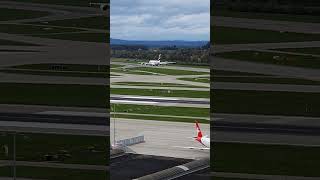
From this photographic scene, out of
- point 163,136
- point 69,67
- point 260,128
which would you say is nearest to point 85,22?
point 69,67

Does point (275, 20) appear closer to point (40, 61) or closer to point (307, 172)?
point (307, 172)

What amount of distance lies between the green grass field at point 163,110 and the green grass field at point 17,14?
1992cm

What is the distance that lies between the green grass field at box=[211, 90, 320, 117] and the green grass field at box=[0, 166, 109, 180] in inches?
144

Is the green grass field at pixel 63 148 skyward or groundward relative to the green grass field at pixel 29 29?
groundward

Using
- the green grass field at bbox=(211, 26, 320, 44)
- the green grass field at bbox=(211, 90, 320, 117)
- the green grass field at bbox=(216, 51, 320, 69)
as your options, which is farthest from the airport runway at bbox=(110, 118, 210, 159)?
the green grass field at bbox=(211, 26, 320, 44)

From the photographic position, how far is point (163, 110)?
36688 mm

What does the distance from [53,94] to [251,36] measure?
250 inches

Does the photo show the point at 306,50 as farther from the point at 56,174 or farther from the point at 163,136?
the point at 163,136

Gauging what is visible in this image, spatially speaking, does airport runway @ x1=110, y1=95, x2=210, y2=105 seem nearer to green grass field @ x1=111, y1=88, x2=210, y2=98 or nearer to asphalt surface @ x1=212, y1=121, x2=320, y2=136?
green grass field @ x1=111, y1=88, x2=210, y2=98

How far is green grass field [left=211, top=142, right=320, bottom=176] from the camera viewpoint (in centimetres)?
1323

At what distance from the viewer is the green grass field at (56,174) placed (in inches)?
542

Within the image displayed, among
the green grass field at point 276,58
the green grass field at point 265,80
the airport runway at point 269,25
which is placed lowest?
the green grass field at point 265,80

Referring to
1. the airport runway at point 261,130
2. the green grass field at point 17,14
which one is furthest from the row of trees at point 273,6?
the green grass field at point 17,14

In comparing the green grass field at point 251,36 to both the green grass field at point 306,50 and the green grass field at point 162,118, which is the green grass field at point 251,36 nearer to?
the green grass field at point 306,50
